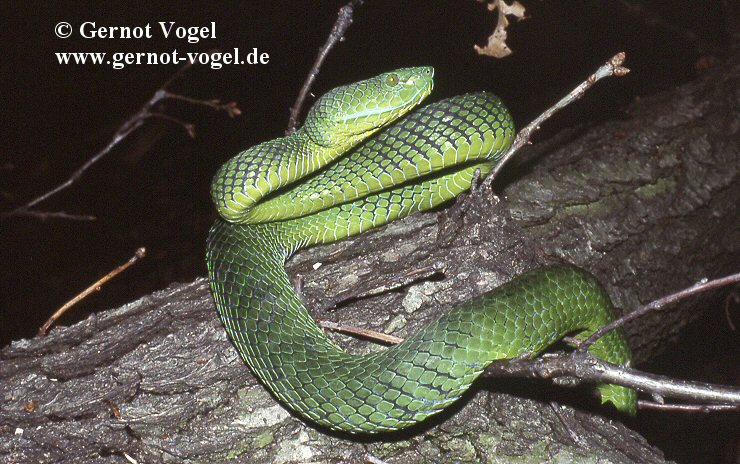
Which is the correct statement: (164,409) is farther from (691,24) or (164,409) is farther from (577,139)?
(691,24)

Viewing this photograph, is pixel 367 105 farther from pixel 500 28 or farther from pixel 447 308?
pixel 447 308

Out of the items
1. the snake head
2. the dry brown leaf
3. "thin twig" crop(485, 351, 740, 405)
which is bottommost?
"thin twig" crop(485, 351, 740, 405)

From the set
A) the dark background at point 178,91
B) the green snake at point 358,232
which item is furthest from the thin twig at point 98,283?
the dark background at point 178,91

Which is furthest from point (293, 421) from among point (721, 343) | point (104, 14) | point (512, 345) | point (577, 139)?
point (104, 14)

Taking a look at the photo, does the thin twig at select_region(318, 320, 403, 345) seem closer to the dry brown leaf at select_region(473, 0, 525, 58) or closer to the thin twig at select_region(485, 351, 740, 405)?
the thin twig at select_region(485, 351, 740, 405)

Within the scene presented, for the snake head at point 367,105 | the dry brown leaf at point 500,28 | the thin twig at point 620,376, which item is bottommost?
the thin twig at point 620,376

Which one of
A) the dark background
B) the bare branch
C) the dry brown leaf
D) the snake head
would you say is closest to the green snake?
the snake head

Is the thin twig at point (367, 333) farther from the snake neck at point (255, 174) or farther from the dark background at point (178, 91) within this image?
the dark background at point (178, 91)
